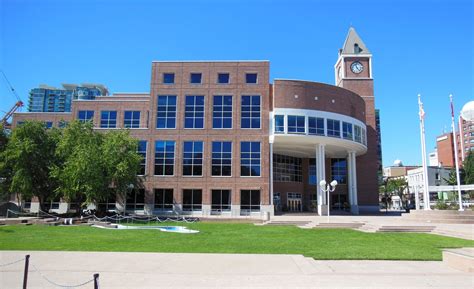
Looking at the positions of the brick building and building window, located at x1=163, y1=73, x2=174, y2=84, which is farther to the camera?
building window, located at x1=163, y1=73, x2=174, y2=84

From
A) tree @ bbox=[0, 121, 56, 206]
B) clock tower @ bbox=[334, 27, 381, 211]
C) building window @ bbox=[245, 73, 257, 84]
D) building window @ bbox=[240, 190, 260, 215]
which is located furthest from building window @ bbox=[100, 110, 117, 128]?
clock tower @ bbox=[334, 27, 381, 211]

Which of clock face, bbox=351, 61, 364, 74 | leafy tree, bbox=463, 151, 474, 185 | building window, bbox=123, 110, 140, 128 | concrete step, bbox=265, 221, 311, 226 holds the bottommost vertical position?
concrete step, bbox=265, 221, 311, 226

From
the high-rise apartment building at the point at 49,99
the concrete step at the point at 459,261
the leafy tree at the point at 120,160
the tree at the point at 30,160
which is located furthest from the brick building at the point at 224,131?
the high-rise apartment building at the point at 49,99

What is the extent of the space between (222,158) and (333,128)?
14.9 m

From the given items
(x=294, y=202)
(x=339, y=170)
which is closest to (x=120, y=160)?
(x=294, y=202)

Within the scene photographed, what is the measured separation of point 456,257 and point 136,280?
9530 millimetres

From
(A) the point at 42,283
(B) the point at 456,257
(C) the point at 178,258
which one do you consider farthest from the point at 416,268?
(A) the point at 42,283

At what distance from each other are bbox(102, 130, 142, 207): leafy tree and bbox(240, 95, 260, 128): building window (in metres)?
14.3

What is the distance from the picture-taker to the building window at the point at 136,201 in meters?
49.5

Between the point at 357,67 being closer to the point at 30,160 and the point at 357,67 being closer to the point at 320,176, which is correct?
the point at 320,176

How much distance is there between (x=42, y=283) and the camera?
9.76 metres

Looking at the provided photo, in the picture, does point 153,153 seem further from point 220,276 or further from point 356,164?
point 220,276

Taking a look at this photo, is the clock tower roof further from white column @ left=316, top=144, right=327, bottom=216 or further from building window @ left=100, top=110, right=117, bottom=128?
building window @ left=100, top=110, right=117, bottom=128

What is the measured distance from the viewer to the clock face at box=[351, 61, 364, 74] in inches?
2534
